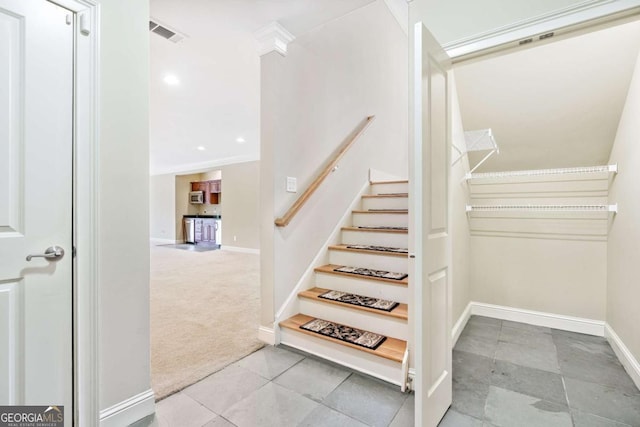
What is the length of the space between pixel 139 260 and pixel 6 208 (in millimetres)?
528

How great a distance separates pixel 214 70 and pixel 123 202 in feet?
8.99

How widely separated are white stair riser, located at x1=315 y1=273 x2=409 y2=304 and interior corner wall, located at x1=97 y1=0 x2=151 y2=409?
4.70ft

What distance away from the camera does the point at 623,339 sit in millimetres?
2045

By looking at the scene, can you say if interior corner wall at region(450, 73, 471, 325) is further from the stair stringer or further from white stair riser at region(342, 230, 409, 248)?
the stair stringer

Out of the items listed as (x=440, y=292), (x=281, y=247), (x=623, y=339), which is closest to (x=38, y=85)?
(x=281, y=247)

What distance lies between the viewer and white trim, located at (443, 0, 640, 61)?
1266 mm

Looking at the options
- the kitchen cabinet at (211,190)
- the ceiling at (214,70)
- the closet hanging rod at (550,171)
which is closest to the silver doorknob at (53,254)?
the ceiling at (214,70)

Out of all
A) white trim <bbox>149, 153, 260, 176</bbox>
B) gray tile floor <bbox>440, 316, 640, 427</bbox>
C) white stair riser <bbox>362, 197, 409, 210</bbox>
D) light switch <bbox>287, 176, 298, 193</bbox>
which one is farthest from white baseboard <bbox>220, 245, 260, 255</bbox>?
gray tile floor <bbox>440, 316, 640, 427</bbox>

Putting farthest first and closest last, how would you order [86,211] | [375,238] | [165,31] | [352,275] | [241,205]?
[241,205], [375,238], [165,31], [352,275], [86,211]

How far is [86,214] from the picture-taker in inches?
51.0

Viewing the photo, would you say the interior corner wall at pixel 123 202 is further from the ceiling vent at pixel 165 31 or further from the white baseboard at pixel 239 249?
the white baseboard at pixel 239 249

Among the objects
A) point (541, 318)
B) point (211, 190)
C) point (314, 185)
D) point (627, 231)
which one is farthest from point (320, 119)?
point (211, 190)

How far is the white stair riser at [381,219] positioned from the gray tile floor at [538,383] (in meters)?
1.13

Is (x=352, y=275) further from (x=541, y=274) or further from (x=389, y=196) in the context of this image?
(x=541, y=274)
